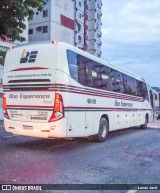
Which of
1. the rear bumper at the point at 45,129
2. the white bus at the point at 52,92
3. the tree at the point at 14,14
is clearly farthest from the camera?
the tree at the point at 14,14

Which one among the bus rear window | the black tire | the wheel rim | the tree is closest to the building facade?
the bus rear window

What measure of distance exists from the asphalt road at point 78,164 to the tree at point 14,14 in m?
4.68

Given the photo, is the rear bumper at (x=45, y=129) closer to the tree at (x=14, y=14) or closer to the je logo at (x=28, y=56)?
the je logo at (x=28, y=56)

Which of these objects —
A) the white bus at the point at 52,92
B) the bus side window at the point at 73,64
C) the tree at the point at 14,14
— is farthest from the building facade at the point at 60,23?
the bus side window at the point at 73,64

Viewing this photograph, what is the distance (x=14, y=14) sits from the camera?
1170cm

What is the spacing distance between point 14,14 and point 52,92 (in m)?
4.20

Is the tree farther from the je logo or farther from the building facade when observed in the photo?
the building facade

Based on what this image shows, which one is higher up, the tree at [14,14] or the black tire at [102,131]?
the tree at [14,14]

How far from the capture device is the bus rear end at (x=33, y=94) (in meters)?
9.44

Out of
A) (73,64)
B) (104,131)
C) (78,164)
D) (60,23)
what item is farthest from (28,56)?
(60,23)

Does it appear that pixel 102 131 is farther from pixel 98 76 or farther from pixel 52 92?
pixel 52 92

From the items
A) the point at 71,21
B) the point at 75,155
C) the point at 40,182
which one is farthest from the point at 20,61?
the point at 71,21

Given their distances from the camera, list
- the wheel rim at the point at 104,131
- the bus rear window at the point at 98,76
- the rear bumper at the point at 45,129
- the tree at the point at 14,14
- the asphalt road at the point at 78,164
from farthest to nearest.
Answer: the wheel rim at the point at 104,131
the tree at the point at 14,14
the bus rear window at the point at 98,76
the rear bumper at the point at 45,129
the asphalt road at the point at 78,164

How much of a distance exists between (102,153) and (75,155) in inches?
39.6
